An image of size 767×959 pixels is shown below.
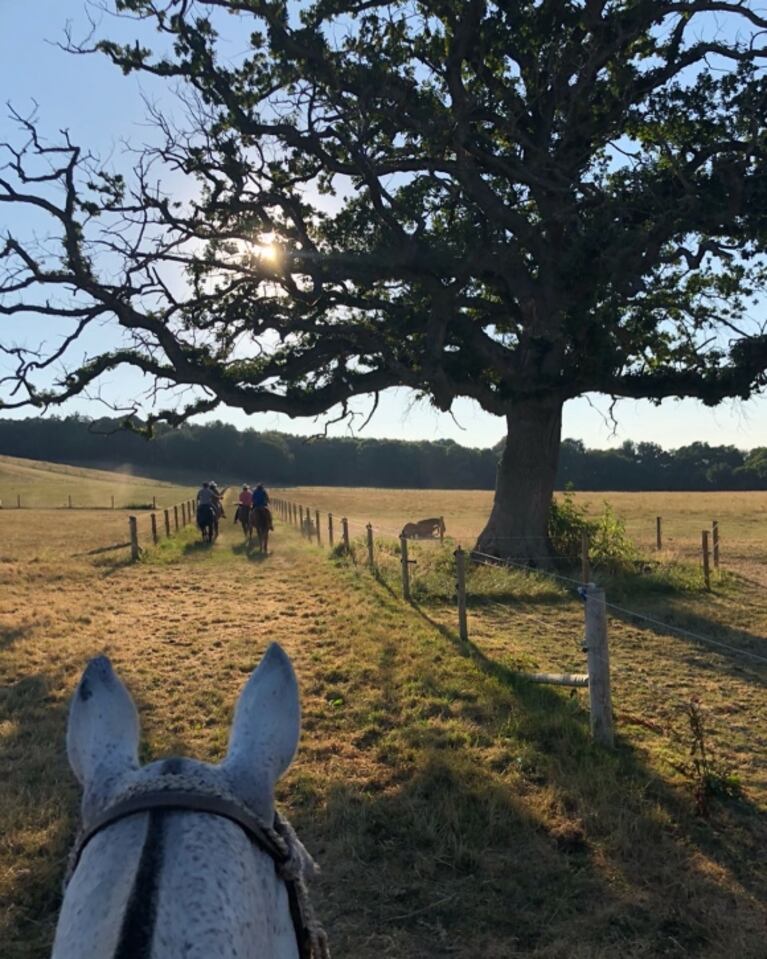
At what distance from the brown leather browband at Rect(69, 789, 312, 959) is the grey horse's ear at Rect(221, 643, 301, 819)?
74mm

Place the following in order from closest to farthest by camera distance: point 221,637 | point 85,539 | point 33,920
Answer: point 33,920 < point 221,637 < point 85,539

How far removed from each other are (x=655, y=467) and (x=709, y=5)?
72.5 m

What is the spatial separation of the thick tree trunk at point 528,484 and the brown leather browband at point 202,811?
41.6ft

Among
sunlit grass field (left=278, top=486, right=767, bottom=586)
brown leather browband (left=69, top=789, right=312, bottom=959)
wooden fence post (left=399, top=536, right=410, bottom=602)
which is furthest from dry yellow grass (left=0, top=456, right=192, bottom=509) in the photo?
brown leather browband (left=69, top=789, right=312, bottom=959)

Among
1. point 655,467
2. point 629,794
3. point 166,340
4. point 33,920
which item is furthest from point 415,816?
point 655,467

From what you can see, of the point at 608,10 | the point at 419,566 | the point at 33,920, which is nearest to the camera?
the point at 33,920

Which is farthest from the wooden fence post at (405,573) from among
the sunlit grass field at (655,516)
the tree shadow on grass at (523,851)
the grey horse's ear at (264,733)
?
the grey horse's ear at (264,733)

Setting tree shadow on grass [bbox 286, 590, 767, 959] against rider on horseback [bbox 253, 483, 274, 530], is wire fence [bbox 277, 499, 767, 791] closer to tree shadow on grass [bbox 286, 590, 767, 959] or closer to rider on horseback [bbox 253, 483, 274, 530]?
tree shadow on grass [bbox 286, 590, 767, 959]

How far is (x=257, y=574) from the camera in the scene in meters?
14.7

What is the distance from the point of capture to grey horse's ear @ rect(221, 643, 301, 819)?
1.31 meters

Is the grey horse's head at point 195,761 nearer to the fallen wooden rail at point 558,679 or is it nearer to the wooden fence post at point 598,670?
the wooden fence post at point 598,670

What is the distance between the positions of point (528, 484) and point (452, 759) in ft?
30.6

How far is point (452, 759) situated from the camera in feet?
16.4

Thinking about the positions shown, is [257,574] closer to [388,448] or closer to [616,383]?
[616,383]
